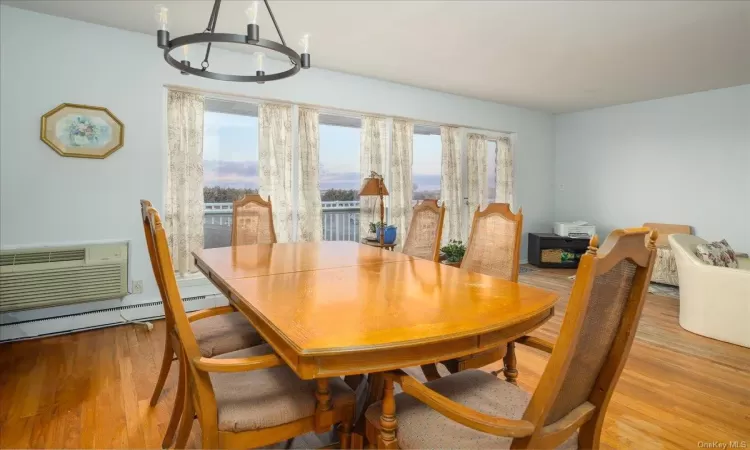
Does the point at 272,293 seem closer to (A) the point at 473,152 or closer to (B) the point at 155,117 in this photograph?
(B) the point at 155,117

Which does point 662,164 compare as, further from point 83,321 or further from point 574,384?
point 83,321

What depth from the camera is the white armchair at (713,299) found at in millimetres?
3232

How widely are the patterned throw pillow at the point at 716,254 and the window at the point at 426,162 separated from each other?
3112 millimetres

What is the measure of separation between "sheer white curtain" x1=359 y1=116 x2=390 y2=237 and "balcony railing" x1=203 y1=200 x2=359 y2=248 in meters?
0.28

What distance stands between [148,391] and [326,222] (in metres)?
3.31

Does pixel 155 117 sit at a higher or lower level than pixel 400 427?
higher

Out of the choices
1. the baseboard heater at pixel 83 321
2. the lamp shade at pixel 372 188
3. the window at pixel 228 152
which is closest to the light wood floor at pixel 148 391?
the baseboard heater at pixel 83 321

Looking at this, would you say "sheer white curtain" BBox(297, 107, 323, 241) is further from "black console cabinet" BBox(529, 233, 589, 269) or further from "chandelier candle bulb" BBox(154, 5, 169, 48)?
"black console cabinet" BBox(529, 233, 589, 269)

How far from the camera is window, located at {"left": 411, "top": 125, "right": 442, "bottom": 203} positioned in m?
5.70

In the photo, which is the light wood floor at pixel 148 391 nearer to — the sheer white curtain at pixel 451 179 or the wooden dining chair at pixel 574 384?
the wooden dining chair at pixel 574 384

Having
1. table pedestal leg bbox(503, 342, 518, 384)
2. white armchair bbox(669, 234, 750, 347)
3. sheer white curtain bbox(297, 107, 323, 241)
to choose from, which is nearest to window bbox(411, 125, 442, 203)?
sheer white curtain bbox(297, 107, 323, 241)

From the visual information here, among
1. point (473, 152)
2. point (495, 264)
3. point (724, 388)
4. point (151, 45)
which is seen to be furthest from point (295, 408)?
point (473, 152)

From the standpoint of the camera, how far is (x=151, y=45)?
12.0ft

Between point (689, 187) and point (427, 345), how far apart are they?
247 inches
